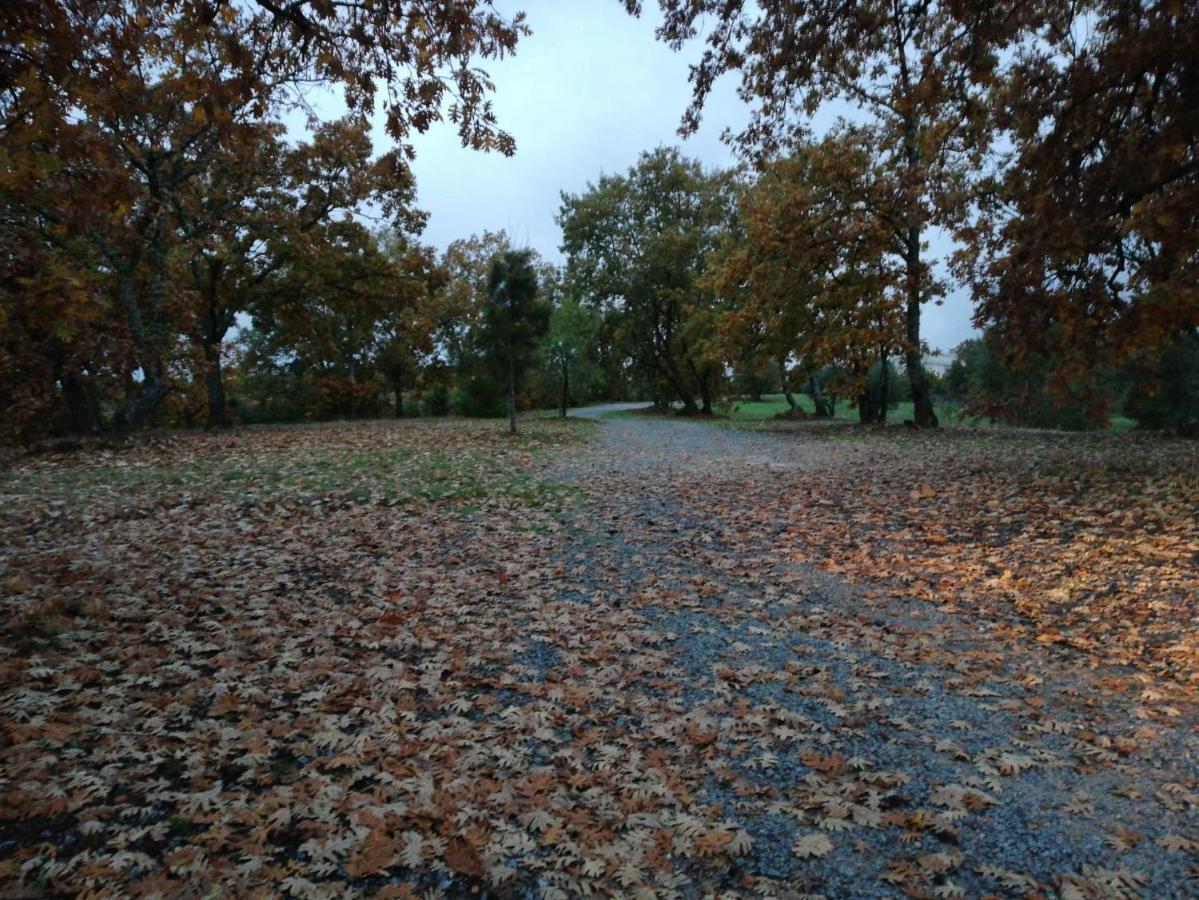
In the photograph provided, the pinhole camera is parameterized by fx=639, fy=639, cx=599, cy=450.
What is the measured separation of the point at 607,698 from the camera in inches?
173

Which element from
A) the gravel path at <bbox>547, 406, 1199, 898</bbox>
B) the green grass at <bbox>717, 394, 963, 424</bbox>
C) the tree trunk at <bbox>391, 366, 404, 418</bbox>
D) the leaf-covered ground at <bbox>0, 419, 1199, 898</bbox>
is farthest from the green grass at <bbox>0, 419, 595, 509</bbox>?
the tree trunk at <bbox>391, 366, 404, 418</bbox>

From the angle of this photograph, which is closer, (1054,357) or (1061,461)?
(1054,357)

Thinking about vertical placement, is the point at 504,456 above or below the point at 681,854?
above

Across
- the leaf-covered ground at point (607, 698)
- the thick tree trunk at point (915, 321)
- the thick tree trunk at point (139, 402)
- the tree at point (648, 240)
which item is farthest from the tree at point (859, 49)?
the tree at point (648, 240)

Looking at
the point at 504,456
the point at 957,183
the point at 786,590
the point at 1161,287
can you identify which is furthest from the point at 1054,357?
the point at 504,456

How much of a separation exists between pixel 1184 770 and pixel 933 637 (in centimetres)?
190

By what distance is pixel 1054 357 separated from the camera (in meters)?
9.67

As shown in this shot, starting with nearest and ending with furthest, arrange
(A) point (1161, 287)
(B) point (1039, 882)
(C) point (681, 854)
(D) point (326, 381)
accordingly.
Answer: (B) point (1039, 882) < (C) point (681, 854) < (A) point (1161, 287) < (D) point (326, 381)

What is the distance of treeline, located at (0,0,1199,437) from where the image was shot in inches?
217

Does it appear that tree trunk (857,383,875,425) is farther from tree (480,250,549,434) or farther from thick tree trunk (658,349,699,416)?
tree (480,250,549,434)

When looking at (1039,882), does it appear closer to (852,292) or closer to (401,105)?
(401,105)

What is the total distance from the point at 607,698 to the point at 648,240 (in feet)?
106

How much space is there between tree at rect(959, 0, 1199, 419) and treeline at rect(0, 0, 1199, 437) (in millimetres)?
40

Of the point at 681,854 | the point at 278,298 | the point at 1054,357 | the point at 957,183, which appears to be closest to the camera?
the point at 681,854
